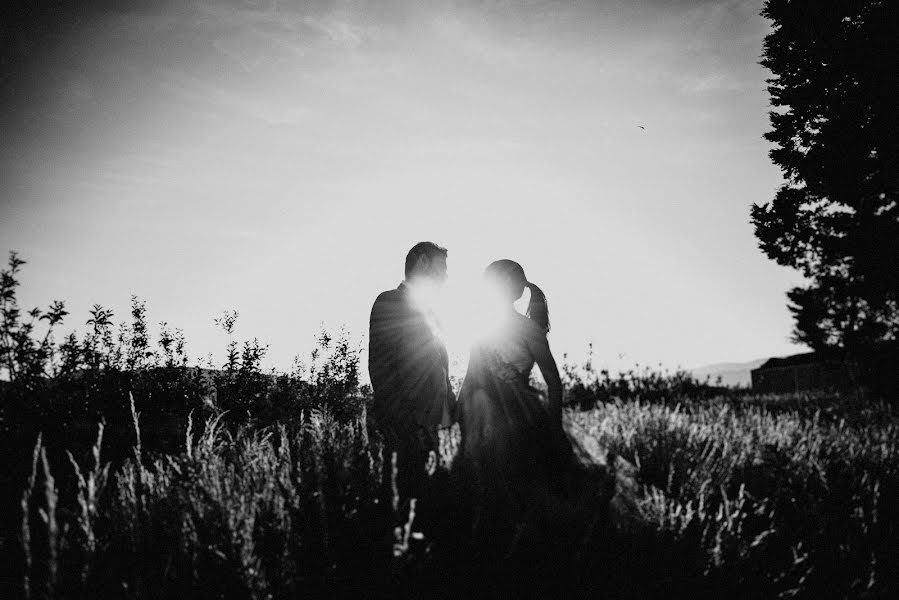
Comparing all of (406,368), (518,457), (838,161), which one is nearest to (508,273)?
(406,368)

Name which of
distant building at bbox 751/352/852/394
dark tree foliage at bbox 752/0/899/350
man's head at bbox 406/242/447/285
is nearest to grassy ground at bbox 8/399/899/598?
man's head at bbox 406/242/447/285

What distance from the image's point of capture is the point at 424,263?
10.9 ft

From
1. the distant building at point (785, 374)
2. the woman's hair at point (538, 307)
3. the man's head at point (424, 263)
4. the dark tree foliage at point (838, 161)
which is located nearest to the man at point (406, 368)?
the man's head at point (424, 263)

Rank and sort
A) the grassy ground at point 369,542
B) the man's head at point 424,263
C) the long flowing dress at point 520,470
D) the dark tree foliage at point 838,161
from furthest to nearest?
the dark tree foliage at point 838,161 < the man's head at point 424,263 < the long flowing dress at point 520,470 < the grassy ground at point 369,542

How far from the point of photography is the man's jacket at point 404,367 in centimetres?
294

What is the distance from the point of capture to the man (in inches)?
115

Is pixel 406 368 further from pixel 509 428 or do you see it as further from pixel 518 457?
pixel 518 457

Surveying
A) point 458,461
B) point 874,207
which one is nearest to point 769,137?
point 874,207

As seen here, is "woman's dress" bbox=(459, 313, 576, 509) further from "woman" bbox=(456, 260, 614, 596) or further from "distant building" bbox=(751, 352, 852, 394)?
"distant building" bbox=(751, 352, 852, 394)

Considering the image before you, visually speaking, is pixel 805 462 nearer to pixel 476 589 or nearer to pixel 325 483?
pixel 476 589

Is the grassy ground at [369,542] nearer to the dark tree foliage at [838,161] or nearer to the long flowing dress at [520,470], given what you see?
the long flowing dress at [520,470]

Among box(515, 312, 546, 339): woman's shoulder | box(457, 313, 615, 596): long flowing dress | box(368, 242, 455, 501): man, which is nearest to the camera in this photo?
box(457, 313, 615, 596): long flowing dress

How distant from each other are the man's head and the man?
4.3 inches

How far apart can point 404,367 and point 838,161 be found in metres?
15.1
